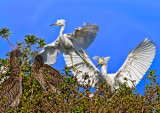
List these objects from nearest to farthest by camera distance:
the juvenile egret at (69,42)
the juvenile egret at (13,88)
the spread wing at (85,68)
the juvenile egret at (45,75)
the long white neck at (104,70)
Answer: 1. the juvenile egret at (13,88)
2. the juvenile egret at (45,75)
3. the juvenile egret at (69,42)
4. the long white neck at (104,70)
5. the spread wing at (85,68)

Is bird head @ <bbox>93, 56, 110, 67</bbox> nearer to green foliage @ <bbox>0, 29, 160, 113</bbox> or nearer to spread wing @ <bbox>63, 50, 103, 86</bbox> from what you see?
spread wing @ <bbox>63, 50, 103, 86</bbox>

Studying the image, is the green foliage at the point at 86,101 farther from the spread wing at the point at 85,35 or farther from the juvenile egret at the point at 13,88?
the spread wing at the point at 85,35

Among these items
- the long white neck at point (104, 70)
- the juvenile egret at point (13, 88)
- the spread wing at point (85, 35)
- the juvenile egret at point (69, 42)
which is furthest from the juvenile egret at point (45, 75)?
the long white neck at point (104, 70)

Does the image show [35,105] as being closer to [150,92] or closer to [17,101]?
[17,101]

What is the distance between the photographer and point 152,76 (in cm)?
783

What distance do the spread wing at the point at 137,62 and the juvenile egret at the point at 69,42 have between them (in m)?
1.42

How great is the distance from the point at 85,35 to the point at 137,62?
212 cm

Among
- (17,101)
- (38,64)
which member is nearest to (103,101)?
(17,101)

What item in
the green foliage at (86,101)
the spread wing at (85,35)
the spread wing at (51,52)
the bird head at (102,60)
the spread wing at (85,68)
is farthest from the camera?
the spread wing at (51,52)

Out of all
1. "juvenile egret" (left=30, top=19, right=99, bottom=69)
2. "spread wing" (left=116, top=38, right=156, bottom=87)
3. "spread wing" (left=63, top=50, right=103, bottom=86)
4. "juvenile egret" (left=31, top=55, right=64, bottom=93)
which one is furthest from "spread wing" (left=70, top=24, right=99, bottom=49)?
"juvenile egret" (left=31, top=55, right=64, bottom=93)

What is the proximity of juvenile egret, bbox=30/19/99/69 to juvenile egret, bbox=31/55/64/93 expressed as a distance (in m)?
1.30

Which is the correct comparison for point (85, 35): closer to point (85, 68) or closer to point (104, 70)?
point (104, 70)

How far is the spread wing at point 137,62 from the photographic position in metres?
11.7

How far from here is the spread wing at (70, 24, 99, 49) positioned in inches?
430
